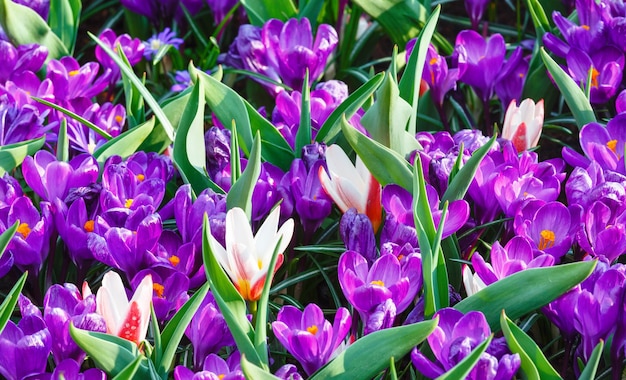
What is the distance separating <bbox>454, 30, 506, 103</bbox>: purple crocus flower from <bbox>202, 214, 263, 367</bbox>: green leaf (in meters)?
0.79

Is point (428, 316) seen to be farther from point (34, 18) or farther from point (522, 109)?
point (34, 18)

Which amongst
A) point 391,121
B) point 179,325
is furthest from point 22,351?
point 391,121

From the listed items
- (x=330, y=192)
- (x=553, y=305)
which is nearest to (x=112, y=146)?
(x=330, y=192)

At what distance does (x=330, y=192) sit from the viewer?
1.28 meters

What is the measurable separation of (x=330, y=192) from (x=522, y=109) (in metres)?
0.42

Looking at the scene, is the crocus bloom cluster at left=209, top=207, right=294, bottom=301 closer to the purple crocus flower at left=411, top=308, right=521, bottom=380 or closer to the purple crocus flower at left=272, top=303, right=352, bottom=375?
the purple crocus flower at left=272, top=303, right=352, bottom=375

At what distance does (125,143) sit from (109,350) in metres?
0.51

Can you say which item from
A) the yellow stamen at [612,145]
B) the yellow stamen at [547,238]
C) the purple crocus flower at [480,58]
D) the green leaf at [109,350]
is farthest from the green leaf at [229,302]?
the purple crocus flower at [480,58]

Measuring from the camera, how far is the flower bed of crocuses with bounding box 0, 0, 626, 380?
104 centimetres

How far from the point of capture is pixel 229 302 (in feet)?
3.46

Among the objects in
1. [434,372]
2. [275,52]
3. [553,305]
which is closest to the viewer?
[434,372]

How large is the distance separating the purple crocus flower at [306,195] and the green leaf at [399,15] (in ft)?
2.12

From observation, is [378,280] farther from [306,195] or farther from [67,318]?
[67,318]

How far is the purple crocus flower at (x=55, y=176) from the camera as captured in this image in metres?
1.35
